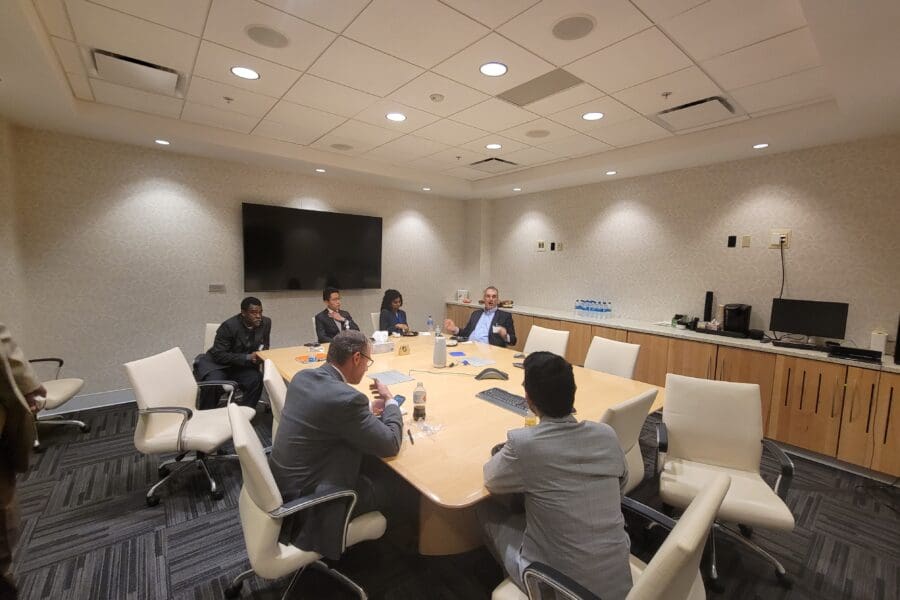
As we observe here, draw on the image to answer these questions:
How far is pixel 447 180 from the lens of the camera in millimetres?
5684

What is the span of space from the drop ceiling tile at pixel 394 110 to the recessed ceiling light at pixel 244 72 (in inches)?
33.8

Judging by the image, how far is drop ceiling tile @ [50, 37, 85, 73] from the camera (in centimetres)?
234

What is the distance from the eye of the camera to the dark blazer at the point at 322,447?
1.53 metres

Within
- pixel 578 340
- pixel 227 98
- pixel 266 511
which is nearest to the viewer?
pixel 266 511

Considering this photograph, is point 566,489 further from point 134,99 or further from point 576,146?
point 134,99

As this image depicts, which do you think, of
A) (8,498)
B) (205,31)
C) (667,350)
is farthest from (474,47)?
(667,350)

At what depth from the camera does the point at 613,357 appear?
3256 millimetres

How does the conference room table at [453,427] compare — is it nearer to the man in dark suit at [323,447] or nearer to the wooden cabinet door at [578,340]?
the man in dark suit at [323,447]

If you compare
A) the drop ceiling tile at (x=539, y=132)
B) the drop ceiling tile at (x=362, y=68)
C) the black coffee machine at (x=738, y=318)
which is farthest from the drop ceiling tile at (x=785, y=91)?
the drop ceiling tile at (x=362, y=68)

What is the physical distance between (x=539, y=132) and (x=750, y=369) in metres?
2.87

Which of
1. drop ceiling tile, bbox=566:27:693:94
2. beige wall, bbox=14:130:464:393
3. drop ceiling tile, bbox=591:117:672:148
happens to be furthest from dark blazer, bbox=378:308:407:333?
drop ceiling tile, bbox=566:27:693:94

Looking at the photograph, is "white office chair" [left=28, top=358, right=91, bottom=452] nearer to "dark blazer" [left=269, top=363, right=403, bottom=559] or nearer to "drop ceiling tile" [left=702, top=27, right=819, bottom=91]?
"dark blazer" [left=269, top=363, right=403, bottom=559]

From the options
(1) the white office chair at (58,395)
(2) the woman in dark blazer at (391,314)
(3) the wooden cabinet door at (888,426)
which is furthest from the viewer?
(2) the woman in dark blazer at (391,314)

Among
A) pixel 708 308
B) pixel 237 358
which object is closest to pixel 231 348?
pixel 237 358
